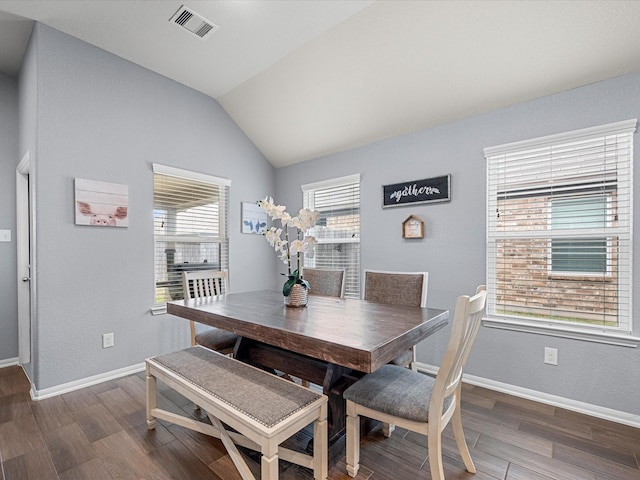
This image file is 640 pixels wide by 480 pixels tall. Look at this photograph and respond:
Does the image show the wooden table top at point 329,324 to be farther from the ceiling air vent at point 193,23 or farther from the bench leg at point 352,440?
the ceiling air vent at point 193,23

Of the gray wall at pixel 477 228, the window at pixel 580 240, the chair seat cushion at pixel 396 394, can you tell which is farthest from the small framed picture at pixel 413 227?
the chair seat cushion at pixel 396 394

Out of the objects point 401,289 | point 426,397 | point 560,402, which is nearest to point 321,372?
point 426,397

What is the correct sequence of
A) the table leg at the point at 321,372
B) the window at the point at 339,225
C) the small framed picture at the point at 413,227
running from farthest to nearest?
the window at the point at 339,225
the small framed picture at the point at 413,227
the table leg at the point at 321,372

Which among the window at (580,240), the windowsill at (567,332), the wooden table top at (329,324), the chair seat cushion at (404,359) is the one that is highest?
the window at (580,240)

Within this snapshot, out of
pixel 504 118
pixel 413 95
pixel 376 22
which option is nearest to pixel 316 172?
pixel 413 95

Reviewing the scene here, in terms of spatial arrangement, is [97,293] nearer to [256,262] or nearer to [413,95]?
[256,262]

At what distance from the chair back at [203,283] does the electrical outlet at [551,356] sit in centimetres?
281

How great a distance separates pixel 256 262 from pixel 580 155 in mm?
3527

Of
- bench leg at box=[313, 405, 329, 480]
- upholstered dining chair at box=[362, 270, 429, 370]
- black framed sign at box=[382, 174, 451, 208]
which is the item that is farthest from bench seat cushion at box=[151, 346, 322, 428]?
black framed sign at box=[382, 174, 451, 208]

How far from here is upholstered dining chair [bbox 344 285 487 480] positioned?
130 cm

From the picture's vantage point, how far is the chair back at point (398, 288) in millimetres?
2387

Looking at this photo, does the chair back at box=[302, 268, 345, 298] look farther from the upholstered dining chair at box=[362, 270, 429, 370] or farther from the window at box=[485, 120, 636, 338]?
the window at box=[485, 120, 636, 338]

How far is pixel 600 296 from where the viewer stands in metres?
2.24

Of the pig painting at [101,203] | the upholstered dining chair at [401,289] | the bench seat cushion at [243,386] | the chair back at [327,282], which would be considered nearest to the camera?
the bench seat cushion at [243,386]
